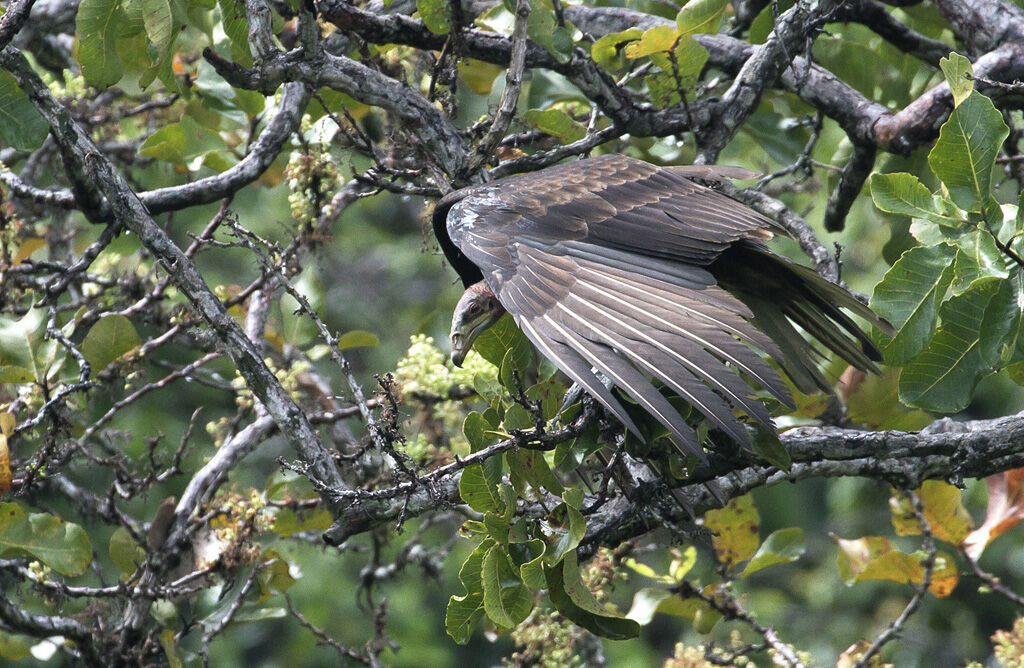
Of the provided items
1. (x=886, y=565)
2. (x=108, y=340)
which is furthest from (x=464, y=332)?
(x=886, y=565)

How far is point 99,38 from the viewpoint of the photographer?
3.08 metres

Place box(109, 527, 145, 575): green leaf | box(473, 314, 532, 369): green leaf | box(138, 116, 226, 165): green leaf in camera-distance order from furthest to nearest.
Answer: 1. box(138, 116, 226, 165): green leaf
2. box(109, 527, 145, 575): green leaf
3. box(473, 314, 532, 369): green leaf

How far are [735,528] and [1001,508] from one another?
0.87 metres

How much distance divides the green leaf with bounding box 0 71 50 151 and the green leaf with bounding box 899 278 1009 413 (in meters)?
2.64

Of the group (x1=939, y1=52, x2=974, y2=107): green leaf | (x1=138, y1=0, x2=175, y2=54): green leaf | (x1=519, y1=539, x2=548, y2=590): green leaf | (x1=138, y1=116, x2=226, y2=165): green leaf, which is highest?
(x1=138, y1=0, x2=175, y2=54): green leaf

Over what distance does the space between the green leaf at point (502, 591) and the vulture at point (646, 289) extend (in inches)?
16.8

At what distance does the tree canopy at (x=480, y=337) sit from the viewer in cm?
238

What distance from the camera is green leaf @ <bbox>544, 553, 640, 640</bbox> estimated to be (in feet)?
7.20

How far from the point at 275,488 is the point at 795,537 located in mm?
1743

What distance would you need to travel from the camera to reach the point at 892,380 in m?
3.28

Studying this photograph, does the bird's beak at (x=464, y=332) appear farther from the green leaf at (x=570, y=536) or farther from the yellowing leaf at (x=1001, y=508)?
the yellowing leaf at (x=1001, y=508)

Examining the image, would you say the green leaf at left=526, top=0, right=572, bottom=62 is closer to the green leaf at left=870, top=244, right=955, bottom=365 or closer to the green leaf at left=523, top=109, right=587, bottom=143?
the green leaf at left=523, top=109, right=587, bottom=143

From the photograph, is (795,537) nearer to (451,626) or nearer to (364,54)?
(451,626)

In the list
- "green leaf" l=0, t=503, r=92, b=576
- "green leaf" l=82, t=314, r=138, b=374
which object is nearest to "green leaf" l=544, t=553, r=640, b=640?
"green leaf" l=0, t=503, r=92, b=576
